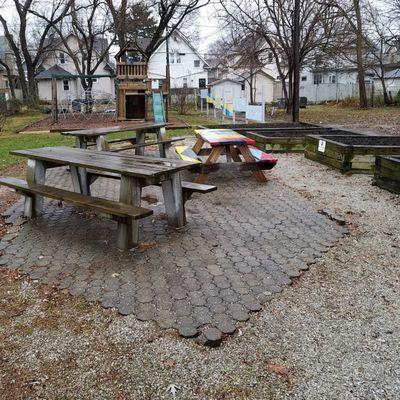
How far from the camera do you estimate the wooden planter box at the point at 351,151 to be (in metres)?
6.51

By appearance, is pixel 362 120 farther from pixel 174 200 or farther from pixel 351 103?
pixel 174 200

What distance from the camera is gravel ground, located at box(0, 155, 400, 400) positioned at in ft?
6.56

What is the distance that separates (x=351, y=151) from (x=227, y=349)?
5.15 meters

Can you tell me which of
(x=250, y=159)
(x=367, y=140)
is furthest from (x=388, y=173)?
(x=367, y=140)

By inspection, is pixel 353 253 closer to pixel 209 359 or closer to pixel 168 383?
pixel 209 359

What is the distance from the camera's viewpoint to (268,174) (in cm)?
701

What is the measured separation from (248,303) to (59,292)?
1323 millimetres

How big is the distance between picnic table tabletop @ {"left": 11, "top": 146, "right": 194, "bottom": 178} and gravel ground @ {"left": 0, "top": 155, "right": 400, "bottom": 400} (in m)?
1.09

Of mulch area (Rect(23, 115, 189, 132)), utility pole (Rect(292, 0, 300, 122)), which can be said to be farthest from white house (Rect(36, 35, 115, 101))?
utility pole (Rect(292, 0, 300, 122))

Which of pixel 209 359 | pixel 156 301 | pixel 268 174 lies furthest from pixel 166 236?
pixel 268 174

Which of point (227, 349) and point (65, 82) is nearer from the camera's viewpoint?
point (227, 349)

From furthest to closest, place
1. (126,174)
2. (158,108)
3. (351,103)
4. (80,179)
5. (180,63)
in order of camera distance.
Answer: (180,63) < (351,103) < (158,108) < (80,179) < (126,174)

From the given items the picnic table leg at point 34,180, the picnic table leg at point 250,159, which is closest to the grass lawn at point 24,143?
the picnic table leg at point 34,180

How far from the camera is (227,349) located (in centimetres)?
228
